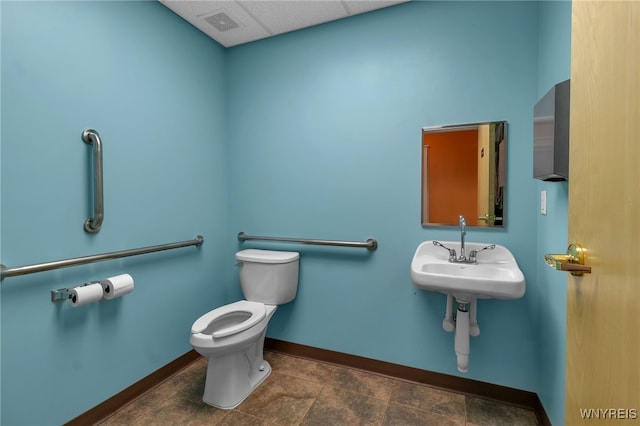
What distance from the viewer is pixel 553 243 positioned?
4.38 ft

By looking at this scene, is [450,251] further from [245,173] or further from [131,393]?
[131,393]

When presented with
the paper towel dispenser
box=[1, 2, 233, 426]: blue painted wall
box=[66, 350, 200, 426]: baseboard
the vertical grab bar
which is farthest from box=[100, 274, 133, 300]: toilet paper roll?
the paper towel dispenser

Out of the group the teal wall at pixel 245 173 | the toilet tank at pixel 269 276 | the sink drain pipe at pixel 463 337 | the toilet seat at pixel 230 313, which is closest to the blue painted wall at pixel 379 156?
the teal wall at pixel 245 173

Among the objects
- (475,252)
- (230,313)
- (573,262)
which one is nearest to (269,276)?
(230,313)

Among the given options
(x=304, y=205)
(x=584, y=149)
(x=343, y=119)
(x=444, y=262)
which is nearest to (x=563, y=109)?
(x=584, y=149)

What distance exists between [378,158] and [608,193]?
1.38 metres

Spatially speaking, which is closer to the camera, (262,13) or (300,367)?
(262,13)

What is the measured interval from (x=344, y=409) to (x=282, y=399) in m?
0.36

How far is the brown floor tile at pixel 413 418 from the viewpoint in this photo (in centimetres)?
150

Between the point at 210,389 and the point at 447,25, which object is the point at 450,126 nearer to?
the point at 447,25

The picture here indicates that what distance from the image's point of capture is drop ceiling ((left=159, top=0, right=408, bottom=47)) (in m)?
1.79

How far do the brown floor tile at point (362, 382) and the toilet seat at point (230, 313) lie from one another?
65cm

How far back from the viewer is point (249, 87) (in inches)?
89.3

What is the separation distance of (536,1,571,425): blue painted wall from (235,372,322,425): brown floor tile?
121 centimetres
